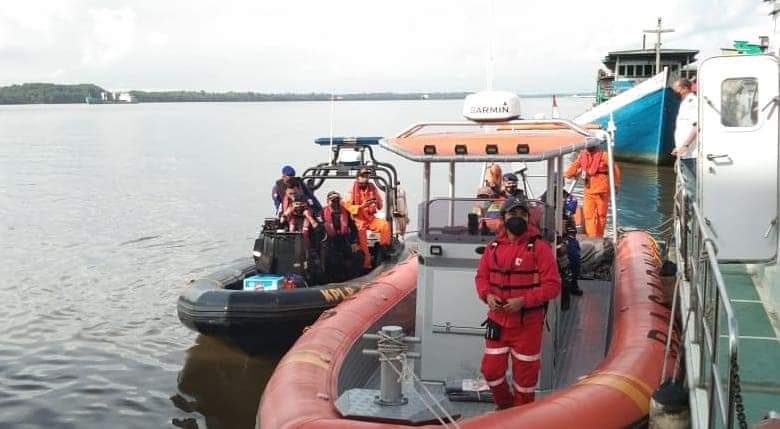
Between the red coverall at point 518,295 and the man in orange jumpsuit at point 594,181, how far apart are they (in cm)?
607

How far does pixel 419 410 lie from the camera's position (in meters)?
4.39

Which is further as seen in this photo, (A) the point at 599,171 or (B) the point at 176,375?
(A) the point at 599,171

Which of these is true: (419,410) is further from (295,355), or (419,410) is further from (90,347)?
(90,347)

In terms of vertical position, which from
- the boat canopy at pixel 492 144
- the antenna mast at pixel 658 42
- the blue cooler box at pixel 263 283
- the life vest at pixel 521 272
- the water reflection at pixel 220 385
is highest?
the antenna mast at pixel 658 42

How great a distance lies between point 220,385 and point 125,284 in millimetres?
4757

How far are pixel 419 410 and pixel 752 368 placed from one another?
7.09 feet

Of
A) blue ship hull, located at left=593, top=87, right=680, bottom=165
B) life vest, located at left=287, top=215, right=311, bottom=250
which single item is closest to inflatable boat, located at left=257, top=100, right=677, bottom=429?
life vest, located at left=287, top=215, right=311, bottom=250

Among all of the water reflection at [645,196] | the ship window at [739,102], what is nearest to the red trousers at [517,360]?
the ship window at [739,102]

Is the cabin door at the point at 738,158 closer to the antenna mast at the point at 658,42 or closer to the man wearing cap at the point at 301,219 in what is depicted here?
the man wearing cap at the point at 301,219

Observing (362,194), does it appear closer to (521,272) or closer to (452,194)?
(452,194)

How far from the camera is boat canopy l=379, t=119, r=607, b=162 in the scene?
5.25 m

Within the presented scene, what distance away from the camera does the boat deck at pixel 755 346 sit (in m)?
4.57

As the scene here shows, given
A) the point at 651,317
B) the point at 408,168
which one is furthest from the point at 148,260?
the point at 408,168

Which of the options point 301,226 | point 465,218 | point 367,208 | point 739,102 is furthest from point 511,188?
point 367,208
